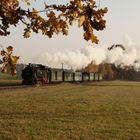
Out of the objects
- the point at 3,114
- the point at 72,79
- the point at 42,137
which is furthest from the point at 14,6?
the point at 72,79

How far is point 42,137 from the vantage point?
13477 millimetres

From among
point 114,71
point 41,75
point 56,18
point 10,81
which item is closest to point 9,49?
point 56,18

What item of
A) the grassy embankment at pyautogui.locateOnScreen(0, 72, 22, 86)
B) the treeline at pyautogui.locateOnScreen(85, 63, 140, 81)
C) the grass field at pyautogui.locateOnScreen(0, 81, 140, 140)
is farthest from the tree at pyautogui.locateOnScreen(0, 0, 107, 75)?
the treeline at pyautogui.locateOnScreen(85, 63, 140, 81)

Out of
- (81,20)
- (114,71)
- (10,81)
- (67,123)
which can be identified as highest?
(114,71)

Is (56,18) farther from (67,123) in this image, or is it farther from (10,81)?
(10,81)

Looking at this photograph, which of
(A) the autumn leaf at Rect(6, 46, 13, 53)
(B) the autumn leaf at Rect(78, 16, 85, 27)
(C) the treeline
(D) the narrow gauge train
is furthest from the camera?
(C) the treeline

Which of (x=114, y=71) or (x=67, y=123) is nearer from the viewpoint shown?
(x=67, y=123)

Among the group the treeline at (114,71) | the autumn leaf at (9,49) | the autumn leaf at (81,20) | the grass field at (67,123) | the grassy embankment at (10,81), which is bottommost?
the grass field at (67,123)

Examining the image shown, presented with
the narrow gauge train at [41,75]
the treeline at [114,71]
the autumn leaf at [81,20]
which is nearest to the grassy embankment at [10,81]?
the narrow gauge train at [41,75]

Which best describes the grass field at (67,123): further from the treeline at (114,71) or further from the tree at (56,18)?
the treeline at (114,71)

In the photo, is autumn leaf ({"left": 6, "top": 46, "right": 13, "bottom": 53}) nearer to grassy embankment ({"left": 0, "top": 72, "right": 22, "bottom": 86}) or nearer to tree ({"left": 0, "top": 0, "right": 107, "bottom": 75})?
tree ({"left": 0, "top": 0, "right": 107, "bottom": 75})

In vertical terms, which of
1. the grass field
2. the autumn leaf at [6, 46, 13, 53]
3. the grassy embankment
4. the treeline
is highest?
the treeline

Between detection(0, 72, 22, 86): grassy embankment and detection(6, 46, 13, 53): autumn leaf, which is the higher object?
detection(6, 46, 13, 53): autumn leaf

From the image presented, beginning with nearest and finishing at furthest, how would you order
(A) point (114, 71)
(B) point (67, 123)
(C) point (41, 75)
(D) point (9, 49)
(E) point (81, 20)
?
(E) point (81, 20)
(D) point (9, 49)
(B) point (67, 123)
(C) point (41, 75)
(A) point (114, 71)
